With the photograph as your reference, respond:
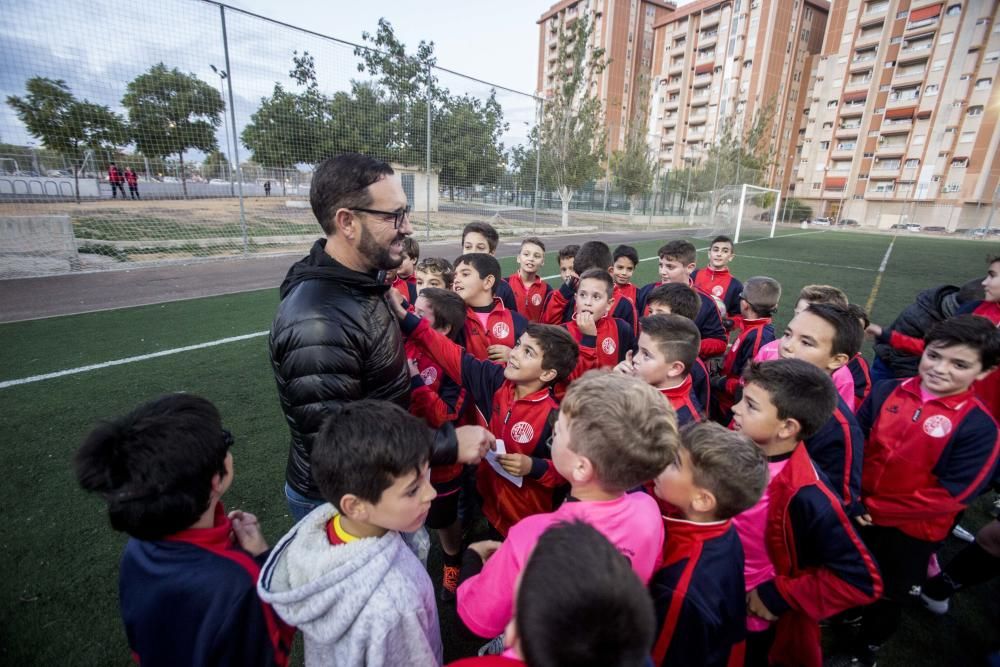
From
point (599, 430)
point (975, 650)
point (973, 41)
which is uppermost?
point (973, 41)

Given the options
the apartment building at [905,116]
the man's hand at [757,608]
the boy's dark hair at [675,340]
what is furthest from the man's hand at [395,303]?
the apartment building at [905,116]

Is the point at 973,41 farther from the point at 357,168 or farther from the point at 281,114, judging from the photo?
the point at 357,168

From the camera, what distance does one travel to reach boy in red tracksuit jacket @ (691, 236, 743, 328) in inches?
208

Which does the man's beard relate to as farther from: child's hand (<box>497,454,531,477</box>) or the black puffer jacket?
child's hand (<box>497,454,531,477</box>)

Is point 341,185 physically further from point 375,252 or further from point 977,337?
point 977,337

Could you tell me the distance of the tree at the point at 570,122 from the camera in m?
22.9

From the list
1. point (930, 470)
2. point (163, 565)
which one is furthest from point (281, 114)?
point (930, 470)

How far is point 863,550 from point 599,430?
1.04m

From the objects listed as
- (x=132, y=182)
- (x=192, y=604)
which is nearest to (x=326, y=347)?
(x=192, y=604)

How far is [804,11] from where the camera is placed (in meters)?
51.5

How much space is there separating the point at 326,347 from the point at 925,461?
8.95 feet

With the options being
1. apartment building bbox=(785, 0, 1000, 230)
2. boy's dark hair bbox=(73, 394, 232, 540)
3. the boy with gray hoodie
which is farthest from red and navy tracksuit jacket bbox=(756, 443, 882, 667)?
apartment building bbox=(785, 0, 1000, 230)

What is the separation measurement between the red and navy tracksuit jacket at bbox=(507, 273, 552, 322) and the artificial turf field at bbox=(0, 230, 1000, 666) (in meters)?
2.51

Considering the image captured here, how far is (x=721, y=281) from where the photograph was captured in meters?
5.51
